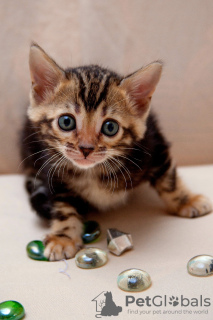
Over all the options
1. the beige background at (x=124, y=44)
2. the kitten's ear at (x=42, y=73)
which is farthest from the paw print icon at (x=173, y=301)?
the beige background at (x=124, y=44)

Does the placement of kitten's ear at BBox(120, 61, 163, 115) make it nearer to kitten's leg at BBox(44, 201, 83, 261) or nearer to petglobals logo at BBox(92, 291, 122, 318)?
kitten's leg at BBox(44, 201, 83, 261)

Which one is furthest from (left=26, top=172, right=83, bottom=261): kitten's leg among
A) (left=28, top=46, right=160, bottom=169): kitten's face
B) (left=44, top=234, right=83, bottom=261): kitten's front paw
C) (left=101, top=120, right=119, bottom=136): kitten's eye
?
(left=101, top=120, right=119, bottom=136): kitten's eye

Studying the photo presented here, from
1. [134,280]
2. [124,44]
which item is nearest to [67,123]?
[134,280]

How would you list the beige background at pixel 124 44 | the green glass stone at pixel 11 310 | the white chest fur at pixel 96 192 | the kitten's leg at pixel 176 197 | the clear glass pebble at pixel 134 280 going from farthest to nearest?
the beige background at pixel 124 44 → the kitten's leg at pixel 176 197 → the white chest fur at pixel 96 192 → the clear glass pebble at pixel 134 280 → the green glass stone at pixel 11 310

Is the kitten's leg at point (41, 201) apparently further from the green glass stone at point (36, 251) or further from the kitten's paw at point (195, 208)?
the kitten's paw at point (195, 208)

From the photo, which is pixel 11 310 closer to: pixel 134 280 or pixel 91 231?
pixel 134 280

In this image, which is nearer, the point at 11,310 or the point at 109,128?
the point at 11,310
